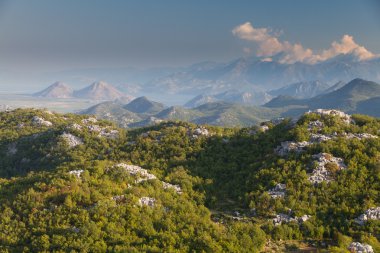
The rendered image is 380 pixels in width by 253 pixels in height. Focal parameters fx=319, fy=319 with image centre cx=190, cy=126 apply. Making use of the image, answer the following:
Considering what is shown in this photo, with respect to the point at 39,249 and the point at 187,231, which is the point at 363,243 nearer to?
the point at 187,231

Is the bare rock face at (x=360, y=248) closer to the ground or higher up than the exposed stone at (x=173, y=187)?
closer to the ground

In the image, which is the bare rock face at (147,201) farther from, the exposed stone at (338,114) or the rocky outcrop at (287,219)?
the exposed stone at (338,114)

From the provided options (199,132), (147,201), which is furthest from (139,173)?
(199,132)

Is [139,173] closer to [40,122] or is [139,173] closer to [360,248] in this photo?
[360,248]

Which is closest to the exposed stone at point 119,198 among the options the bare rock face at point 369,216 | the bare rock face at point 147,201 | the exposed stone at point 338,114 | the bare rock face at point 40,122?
the bare rock face at point 147,201

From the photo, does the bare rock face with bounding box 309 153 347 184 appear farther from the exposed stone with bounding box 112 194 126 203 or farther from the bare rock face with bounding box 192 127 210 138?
the bare rock face with bounding box 192 127 210 138

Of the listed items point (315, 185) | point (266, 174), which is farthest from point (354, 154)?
point (266, 174)

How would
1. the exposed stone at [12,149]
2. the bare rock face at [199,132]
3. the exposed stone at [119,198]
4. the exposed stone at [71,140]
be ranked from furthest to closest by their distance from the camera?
the exposed stone at [12,149]
the exposed stone at [71,140]
the bare rock face at [199,132]
the exposed stone at [119,198]
